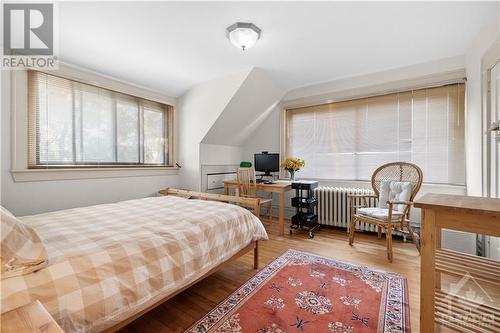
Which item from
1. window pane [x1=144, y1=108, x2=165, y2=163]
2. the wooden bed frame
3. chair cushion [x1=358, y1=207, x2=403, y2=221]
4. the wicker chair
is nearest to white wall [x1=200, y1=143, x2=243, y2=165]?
window pane [x1=144, y1=108, x2=165, y2=163]

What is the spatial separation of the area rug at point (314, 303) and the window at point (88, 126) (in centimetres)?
248

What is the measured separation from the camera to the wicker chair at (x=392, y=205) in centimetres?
239

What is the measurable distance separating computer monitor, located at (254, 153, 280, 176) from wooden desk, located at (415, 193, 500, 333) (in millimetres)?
2482

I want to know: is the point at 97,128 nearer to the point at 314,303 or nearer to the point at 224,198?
the point at 224,198

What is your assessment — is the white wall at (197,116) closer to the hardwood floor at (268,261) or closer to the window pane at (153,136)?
the window pane at (153,136)

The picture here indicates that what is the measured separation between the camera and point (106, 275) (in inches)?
41.2

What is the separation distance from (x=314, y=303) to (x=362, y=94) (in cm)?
290

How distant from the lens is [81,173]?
2680mm

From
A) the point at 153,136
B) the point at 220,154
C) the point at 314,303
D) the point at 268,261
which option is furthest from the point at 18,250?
the point at 220,154

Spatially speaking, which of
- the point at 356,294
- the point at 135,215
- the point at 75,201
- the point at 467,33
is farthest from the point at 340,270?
the point at 75,201

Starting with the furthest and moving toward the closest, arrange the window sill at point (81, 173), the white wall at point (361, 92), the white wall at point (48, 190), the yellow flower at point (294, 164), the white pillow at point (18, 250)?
the yellow flower at point (294, 164) → the white wall at point (361, 92) → the window sill at point (81, 173) → the white wall at point (48, 190) → the white pillow at point (18, 250)

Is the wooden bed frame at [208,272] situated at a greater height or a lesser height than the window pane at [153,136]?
lesser

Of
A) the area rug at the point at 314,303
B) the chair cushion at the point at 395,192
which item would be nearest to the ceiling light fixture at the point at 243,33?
the area rug at the point at 314,303

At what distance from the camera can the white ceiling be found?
181 centimetres
